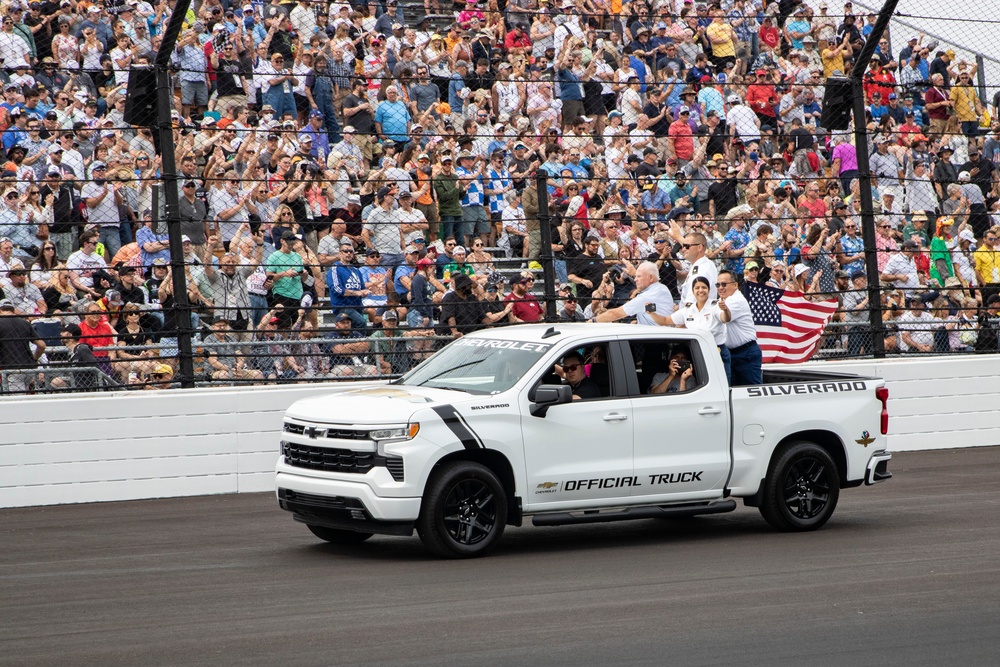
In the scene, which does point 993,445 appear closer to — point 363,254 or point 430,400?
point 363,254

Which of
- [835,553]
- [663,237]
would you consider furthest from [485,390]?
[663,237]

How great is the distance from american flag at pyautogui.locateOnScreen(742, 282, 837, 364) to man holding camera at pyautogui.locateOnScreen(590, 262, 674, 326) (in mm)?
1301

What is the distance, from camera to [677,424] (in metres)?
10.1

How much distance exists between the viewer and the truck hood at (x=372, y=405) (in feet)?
30.5

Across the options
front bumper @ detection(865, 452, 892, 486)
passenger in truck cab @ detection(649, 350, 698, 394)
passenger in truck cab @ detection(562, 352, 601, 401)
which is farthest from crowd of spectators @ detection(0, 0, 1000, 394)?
passenger in truck cab @ detection(562, 352, 601, 401)

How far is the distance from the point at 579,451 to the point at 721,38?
569 inches

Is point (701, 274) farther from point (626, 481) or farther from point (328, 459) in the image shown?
point (328, 459)

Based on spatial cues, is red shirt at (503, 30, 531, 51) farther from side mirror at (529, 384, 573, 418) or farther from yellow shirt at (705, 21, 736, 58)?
side mirror at (529, 384, 573, 418)

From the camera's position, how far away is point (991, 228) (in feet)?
65.2

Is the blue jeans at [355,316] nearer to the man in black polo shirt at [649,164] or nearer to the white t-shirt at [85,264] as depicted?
the white t-shirt at [85,264]

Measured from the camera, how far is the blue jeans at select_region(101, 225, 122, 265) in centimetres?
1393

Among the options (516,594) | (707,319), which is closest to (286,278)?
(707,319)

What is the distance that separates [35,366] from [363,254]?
366cm

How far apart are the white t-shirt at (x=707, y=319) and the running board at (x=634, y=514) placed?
1.61 metres
